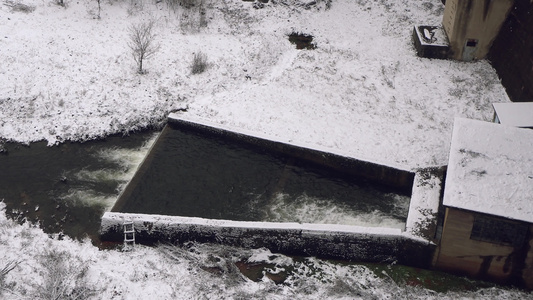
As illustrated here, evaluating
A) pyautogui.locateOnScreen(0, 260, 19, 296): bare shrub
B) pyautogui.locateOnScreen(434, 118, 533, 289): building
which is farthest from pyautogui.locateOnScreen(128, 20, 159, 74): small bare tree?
pyautogui.locateOnScreen(434, 118, 533, 289): building

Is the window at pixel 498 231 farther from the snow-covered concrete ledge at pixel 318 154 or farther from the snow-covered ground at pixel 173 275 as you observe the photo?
the snow-covered concrete ledge at pixel 318 154

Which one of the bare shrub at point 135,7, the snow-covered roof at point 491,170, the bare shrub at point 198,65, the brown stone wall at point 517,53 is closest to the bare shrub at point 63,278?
the snow-covered roof at point 491,170

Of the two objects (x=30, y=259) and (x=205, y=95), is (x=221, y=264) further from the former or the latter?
(x=205, y=95)

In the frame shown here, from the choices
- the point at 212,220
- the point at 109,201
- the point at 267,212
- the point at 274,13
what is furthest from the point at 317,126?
the point at 274,13

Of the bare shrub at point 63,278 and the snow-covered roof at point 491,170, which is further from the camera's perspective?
the bare shrub at point 63,278

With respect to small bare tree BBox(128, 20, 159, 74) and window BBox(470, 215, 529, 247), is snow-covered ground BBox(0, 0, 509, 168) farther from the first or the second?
window BBox(470, 215, 529, 247)

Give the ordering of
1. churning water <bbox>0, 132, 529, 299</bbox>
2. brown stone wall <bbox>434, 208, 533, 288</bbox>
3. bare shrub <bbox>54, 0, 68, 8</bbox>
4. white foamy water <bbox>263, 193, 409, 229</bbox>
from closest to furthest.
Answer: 1. brown stone wall <bbox>434, 208, 533, 288</bbox>
2. churning water <bbox>0, 132, 529, 299</bbox>
3. white foamy water <bbox>263, 193, 409, 229</bbox>
4. bare shrub <bbox>54, 0, 68, 8</bbox>
